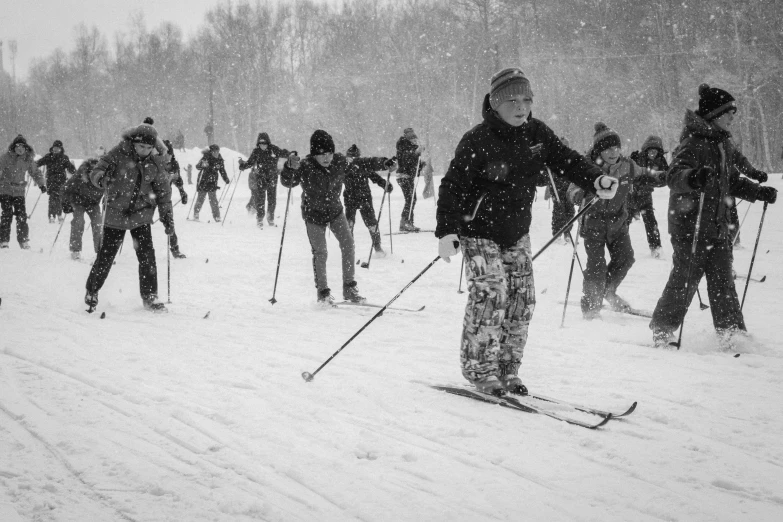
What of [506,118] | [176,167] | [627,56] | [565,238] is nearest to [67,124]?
[627,56]

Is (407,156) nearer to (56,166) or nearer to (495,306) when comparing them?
(56,166)

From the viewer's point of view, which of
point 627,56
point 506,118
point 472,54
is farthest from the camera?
point 472,54

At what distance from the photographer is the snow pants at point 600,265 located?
→ 5973 mm

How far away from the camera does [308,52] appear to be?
176ft

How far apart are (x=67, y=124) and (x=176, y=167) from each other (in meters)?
56.2

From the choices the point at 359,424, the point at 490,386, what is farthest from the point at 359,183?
the point at 359,424

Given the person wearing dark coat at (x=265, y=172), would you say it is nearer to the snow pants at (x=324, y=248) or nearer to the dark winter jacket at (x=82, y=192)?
the dark winter jacket at (x=82, y=192)

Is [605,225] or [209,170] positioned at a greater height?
[209,170]

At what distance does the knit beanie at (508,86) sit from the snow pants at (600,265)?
297cm

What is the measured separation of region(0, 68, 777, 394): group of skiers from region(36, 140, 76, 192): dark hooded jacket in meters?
7.86

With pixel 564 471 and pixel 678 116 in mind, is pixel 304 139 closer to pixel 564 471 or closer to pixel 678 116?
pixel 678 116

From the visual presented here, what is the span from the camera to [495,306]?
3393 mm

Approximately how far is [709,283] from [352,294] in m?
3.53

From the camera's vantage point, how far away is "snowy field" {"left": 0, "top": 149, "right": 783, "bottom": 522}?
2227 mm
